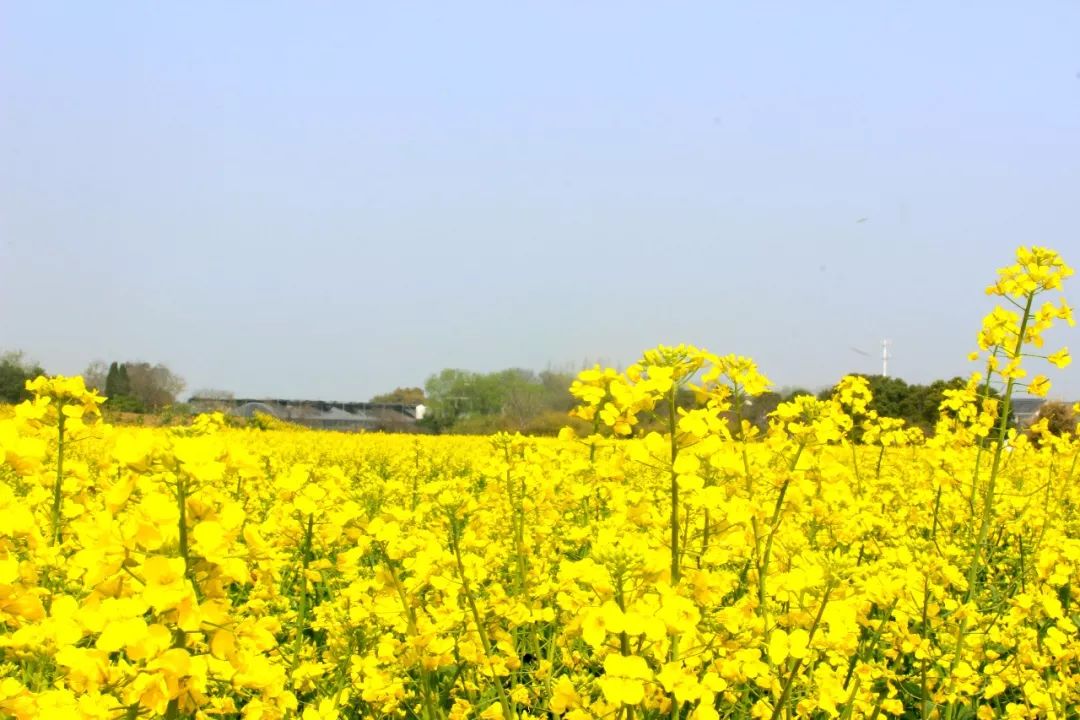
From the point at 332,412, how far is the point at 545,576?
125 feet

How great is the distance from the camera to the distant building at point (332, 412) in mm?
32125

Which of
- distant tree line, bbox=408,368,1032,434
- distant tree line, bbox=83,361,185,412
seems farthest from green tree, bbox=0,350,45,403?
distant tree line, bbox=408,368,1032,434

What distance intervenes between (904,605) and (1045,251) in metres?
1.82

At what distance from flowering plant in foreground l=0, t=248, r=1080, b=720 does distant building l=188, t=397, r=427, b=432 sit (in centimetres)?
2629

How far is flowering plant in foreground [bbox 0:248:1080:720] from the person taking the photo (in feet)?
4.89

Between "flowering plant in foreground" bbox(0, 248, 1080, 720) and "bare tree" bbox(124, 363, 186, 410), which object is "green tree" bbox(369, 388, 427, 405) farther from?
"flowering plant in foreground" bbox(0, 248, 1080, 720)

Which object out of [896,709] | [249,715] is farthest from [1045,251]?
[249,715]

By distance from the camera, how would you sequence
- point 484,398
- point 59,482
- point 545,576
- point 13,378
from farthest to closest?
point 484,398
point 13,378
point 545,576
point 59,482

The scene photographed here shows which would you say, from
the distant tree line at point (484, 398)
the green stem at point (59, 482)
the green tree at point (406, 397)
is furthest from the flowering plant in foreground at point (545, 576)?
the green tree at point (406, 397)

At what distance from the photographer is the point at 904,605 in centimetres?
300

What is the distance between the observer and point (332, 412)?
40.2 meters

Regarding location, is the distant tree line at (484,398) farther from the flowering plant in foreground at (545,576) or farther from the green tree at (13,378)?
the flowering plant in foreground at (545,576)

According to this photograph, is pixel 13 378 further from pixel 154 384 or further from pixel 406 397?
pixel 406 397

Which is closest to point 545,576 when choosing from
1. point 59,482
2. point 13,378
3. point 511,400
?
point 59,482
